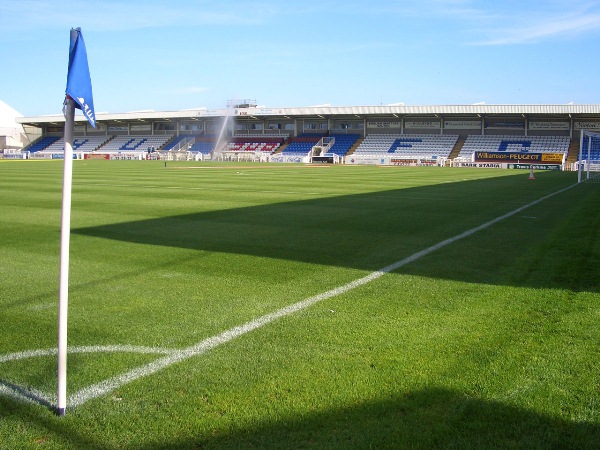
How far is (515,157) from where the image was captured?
62.3 m

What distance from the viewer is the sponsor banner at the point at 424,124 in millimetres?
75000

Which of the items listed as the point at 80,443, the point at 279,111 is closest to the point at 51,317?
the point at 80,443

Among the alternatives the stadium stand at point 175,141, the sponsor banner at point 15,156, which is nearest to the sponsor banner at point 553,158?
the stadium stand at point 175,141

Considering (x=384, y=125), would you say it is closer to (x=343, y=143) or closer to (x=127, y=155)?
Answer: (x=343, y=143)

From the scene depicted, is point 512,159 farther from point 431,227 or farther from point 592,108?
point 431,227

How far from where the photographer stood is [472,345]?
447 centimetres

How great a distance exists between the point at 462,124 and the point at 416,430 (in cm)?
7416

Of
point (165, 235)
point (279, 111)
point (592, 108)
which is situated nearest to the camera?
point (165, 235)

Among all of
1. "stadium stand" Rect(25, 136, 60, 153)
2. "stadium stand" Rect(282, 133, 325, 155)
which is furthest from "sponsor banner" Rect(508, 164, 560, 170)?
"stadium stand" Rect(25, 136, 60, 153)

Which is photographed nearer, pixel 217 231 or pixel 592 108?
pixel 217 231

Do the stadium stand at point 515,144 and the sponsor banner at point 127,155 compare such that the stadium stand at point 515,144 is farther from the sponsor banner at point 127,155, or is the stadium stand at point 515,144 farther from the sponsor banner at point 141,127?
the sponsor banner at point 141,127

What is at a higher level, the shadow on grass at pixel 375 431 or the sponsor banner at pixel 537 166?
the sponsor banner at pixel 537 166

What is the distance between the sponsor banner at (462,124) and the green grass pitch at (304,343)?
66106mm

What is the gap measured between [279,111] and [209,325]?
74717 mm
